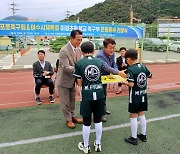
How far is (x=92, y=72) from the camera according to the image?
326 centimetres

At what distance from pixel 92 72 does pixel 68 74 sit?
113 centimetres

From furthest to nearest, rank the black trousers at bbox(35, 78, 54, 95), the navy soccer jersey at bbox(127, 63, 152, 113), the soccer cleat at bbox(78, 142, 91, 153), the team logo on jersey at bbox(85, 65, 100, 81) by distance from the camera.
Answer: the black trousers at bbox(35, 78, 54, 95) < the navy soccer jersey at bbox(127, 63, 152, 113) < the soccer cleat at bbox(78, 142, 91, 153) < the team logo on jersey at bbox(85, 65, 100, 81)

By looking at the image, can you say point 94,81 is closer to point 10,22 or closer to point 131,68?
point 131,68

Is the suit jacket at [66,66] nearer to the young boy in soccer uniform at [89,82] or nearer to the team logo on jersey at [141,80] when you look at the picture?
the young boy in soccer uniform at [89,82]

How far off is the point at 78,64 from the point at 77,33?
888mm

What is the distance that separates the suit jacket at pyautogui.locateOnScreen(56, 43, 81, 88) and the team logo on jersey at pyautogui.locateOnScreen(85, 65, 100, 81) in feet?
Result: 2.65

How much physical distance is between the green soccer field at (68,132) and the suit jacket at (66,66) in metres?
0.89

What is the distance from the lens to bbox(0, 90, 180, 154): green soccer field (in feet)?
12.0

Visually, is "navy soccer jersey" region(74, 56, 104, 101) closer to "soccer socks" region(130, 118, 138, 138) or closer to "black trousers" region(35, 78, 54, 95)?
"soccer socks" region(130, 118, 138, 138)

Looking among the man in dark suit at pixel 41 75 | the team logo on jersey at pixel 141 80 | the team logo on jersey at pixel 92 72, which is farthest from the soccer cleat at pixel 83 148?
the man in dark suit at pixel 41 75

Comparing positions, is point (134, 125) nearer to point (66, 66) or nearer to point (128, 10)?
point (66, 66)

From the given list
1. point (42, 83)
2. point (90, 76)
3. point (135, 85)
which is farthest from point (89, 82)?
point (42, 83)

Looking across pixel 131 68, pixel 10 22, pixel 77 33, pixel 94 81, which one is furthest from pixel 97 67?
pixel 10 22

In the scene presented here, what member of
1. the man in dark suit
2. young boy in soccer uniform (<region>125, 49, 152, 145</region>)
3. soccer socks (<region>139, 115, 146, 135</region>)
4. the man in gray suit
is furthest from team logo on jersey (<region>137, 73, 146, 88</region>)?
the man in dark suit
